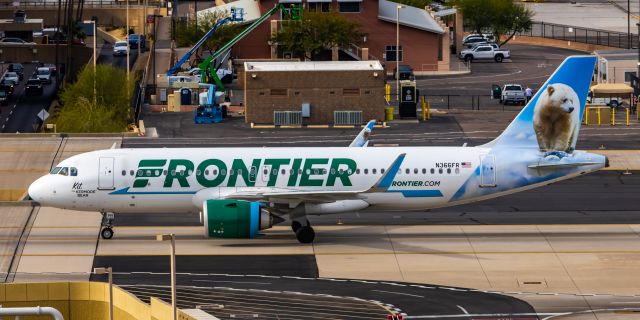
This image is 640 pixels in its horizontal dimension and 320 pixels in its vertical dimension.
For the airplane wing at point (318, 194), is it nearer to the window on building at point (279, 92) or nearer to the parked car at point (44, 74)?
the window on building at point (279, 92)

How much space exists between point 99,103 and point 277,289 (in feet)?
162

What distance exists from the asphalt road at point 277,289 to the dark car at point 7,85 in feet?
238

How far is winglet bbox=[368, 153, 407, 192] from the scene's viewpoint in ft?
209

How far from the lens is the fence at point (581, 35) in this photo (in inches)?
6127

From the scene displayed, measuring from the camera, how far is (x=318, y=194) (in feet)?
210

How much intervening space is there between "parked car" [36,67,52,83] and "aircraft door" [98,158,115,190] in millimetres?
76218

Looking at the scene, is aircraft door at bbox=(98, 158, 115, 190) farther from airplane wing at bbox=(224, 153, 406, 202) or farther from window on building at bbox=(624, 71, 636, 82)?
window on building at bbox=(624, 71, 636, 82)

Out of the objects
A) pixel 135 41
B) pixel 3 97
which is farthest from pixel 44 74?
pixel 135 41

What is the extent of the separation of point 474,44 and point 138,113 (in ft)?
162

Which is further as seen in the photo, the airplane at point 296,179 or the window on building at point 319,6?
the window on building at point 319,6

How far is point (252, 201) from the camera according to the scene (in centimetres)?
6438

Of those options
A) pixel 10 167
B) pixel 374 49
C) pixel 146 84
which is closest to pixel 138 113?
pixel 146 84

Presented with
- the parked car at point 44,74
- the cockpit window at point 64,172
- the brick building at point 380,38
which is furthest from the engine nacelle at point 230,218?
the parked car at point 44,74

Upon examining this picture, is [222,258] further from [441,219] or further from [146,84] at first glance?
[146,84]
